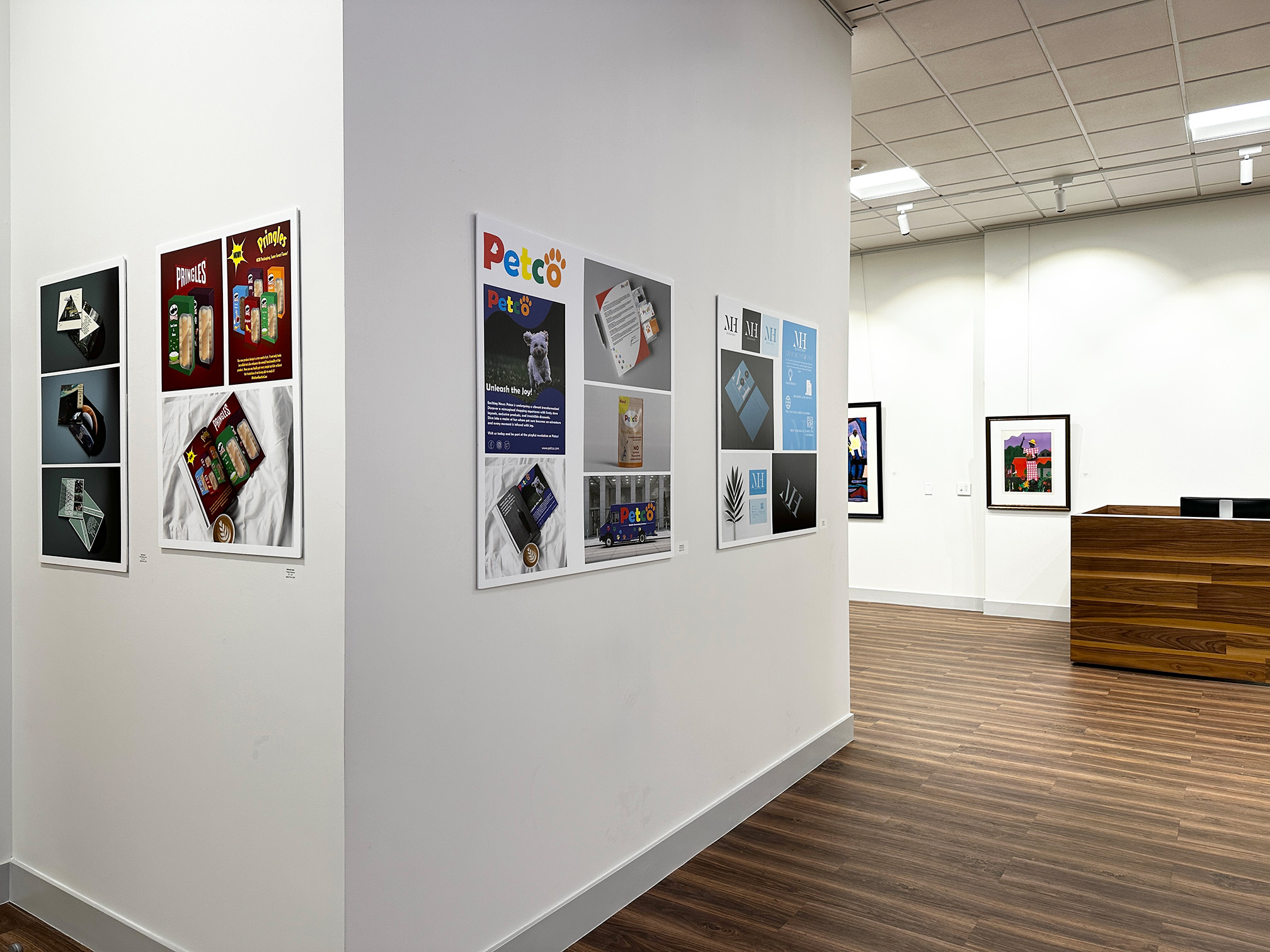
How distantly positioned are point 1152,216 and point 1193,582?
3333mm

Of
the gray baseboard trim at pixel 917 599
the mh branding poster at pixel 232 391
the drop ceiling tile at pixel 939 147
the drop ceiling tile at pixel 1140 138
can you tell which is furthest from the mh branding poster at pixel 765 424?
the gray baseboard trim at pixel 917 599

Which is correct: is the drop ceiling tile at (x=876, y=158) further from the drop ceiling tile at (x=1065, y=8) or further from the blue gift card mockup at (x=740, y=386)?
the blue gift card mockup at (x=740, y=386)

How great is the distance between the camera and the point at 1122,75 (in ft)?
15.9

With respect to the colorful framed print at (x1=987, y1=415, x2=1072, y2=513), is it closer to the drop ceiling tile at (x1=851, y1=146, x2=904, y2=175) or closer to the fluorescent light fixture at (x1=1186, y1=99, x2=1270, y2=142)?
the fluorescent light fixture at (x1=1186, y1=99, x2=1270, y2=142)

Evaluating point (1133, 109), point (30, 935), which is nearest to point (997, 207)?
point (1133, 109)

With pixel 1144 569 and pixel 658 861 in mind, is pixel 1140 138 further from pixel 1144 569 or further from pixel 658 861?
pixel 658 861

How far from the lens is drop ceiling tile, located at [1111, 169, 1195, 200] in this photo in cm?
650

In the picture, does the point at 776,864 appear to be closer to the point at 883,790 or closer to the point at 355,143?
the point at 883,790

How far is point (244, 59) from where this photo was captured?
209 cm

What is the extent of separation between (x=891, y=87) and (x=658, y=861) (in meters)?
4.30

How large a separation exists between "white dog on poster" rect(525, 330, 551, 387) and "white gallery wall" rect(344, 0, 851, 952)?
0.22 metres

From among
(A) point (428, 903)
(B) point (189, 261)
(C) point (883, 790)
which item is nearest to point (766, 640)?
(C) point (883, 790)

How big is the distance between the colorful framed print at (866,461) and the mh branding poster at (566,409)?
6206mm

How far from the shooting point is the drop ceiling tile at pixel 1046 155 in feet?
19.4
